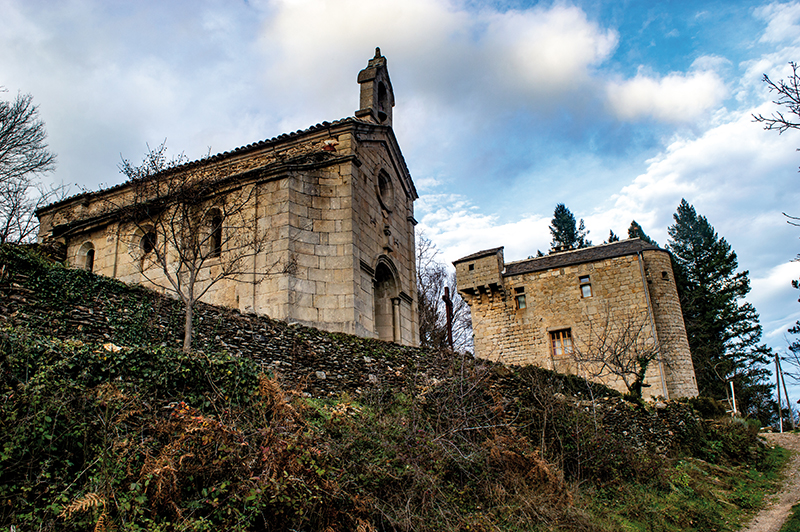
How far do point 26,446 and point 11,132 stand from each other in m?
15.6

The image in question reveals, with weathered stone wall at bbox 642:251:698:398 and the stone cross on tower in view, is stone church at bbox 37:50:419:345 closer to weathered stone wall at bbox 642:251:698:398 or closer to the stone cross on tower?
the stone cross on tower

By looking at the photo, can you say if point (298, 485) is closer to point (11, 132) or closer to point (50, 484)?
point (50, 484)

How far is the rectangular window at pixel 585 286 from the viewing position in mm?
23161

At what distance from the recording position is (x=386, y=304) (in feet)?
51.0

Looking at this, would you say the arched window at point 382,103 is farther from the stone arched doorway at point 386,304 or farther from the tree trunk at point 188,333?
the tree trunk at point 188,333

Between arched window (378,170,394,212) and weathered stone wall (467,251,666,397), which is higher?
arched window (378,170,394,212)

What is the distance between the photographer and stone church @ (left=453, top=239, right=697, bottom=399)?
69.1 ft

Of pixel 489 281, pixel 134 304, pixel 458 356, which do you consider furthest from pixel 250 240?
pixel 489 281

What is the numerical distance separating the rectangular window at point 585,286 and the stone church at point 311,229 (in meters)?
9.91

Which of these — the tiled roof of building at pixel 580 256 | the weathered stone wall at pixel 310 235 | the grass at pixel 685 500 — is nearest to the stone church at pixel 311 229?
the weathered stone wall at pixel 310 235

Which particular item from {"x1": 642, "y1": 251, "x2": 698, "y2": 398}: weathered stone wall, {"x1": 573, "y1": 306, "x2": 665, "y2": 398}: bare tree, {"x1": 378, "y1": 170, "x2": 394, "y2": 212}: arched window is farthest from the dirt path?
{"x1": 378, "y1": 170, "x2": 394, "y2": 212}: arched window

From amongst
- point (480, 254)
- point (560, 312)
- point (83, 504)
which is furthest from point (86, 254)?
point (560, 312)

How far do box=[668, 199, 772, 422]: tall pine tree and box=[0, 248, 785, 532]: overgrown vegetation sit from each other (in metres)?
19.3

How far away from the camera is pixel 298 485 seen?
5.00m
